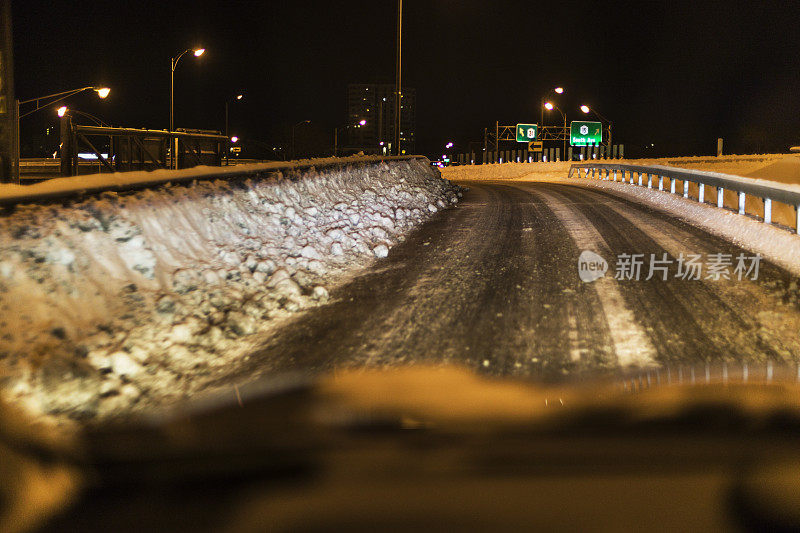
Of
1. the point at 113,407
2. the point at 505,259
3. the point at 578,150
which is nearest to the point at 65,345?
the point at 113,407

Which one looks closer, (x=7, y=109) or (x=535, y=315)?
(x=535, y=315)

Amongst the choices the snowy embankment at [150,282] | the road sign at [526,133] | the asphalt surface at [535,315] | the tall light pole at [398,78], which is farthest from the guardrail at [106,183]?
the road sign at [526,133]

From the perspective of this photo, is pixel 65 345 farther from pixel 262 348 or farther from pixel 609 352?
pixel 609 352

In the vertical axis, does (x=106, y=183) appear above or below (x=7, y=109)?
below

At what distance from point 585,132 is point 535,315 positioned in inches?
2946

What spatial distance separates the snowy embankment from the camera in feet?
17.1

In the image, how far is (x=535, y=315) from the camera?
715cm

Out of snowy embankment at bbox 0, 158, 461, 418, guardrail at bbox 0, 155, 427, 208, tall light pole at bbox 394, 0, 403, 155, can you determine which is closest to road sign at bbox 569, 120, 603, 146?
tall light pole at bbox 394, 0, 403, 155

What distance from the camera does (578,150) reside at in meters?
87.1

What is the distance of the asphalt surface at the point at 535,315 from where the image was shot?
586cm

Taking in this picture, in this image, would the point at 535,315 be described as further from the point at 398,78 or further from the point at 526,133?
the point at 526,133

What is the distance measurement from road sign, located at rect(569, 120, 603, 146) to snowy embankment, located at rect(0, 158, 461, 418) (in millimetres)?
70514

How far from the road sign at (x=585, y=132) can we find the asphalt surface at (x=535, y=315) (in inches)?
2723

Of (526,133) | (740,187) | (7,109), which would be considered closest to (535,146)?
(526,133)
